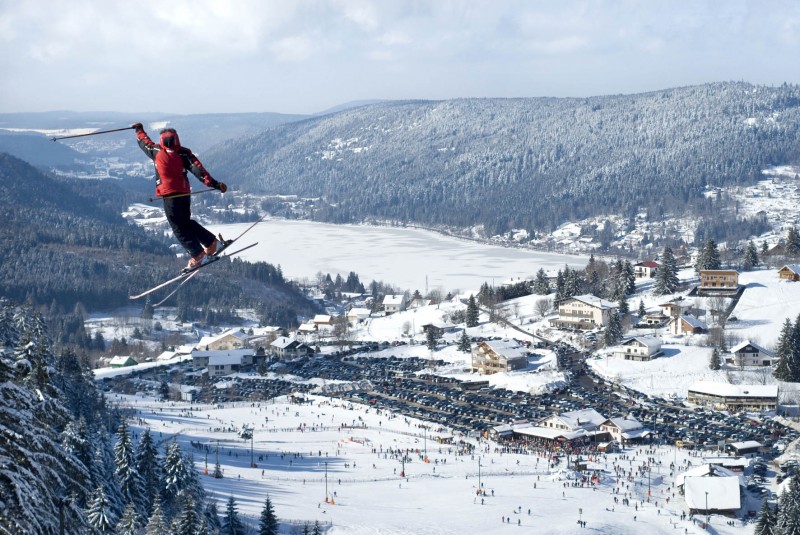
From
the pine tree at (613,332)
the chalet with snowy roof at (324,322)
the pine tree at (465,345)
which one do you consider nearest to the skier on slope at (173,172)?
the pine tree at (613,332)

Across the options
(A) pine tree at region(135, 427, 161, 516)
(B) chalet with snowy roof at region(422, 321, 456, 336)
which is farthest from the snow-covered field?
(B) chalet with snowy roof at region(422, 321, 456, 336)

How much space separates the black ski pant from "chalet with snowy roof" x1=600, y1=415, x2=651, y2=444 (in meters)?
29.5

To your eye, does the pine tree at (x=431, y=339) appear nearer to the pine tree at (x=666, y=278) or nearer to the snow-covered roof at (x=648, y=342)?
the snow-covered roof at (x=648, y=342)

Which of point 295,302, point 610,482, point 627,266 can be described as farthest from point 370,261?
point 610,482

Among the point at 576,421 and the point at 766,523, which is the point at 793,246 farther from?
the point at 766,523

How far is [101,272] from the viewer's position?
3617 inches

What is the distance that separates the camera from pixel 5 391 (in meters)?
7.52

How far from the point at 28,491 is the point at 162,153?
121 inches

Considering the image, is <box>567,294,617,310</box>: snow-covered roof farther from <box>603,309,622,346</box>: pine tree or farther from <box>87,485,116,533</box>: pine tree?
<box>87,485,116,533</box>: pine tree

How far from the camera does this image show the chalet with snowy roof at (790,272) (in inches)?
2312

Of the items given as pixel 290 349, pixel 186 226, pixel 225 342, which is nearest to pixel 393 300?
pixel 225 342

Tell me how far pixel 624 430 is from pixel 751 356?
1219 cm

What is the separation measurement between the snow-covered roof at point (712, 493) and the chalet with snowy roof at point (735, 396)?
1211 cm

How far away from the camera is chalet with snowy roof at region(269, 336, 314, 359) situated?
189 feet
